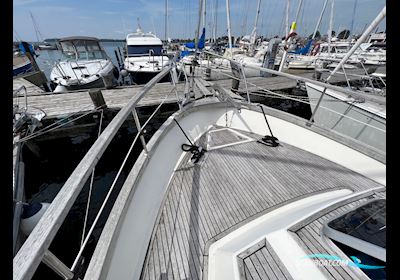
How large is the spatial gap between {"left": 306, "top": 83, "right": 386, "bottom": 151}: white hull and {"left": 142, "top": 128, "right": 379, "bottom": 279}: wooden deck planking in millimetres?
2171

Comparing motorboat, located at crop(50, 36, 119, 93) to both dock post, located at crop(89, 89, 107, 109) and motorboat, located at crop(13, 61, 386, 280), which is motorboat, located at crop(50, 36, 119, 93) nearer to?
dock post, located at crop(89, 89, 107, 109)

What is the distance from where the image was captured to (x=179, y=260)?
1.68 meters

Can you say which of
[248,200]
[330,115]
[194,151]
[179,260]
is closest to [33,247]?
[179,260]

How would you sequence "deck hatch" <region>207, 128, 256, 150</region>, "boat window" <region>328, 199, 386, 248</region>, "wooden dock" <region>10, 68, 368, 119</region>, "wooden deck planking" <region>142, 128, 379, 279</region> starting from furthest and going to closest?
"wooden dock" <region>10, 68, 368, 119</region> < "deck hatch" <region>207, 128, 256, 150</region> < "wooden deck planking" <region>142, 128, 379, 279</region> < "boat window" <region>328, 199, 386, 248</region>

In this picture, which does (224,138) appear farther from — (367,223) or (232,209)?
(367,223)

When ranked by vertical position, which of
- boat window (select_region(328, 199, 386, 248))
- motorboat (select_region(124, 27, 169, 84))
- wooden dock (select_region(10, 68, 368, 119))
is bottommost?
wooden dock (select_region(10, 68, 368, 119))

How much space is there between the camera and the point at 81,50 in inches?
450

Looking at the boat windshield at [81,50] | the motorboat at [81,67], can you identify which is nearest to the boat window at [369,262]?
the motorboat at [81,67]

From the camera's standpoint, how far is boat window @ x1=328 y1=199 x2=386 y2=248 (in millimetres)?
1398

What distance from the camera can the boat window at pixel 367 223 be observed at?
1.40m

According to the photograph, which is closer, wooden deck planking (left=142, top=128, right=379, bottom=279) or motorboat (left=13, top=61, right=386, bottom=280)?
motorboat (left=13, top=61, right=386, bottom=280)

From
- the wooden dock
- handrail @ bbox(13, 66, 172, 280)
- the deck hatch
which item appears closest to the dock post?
the wooden dock

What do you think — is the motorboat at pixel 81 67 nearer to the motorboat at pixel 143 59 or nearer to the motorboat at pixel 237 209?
the motorboat at pixel 143 59
